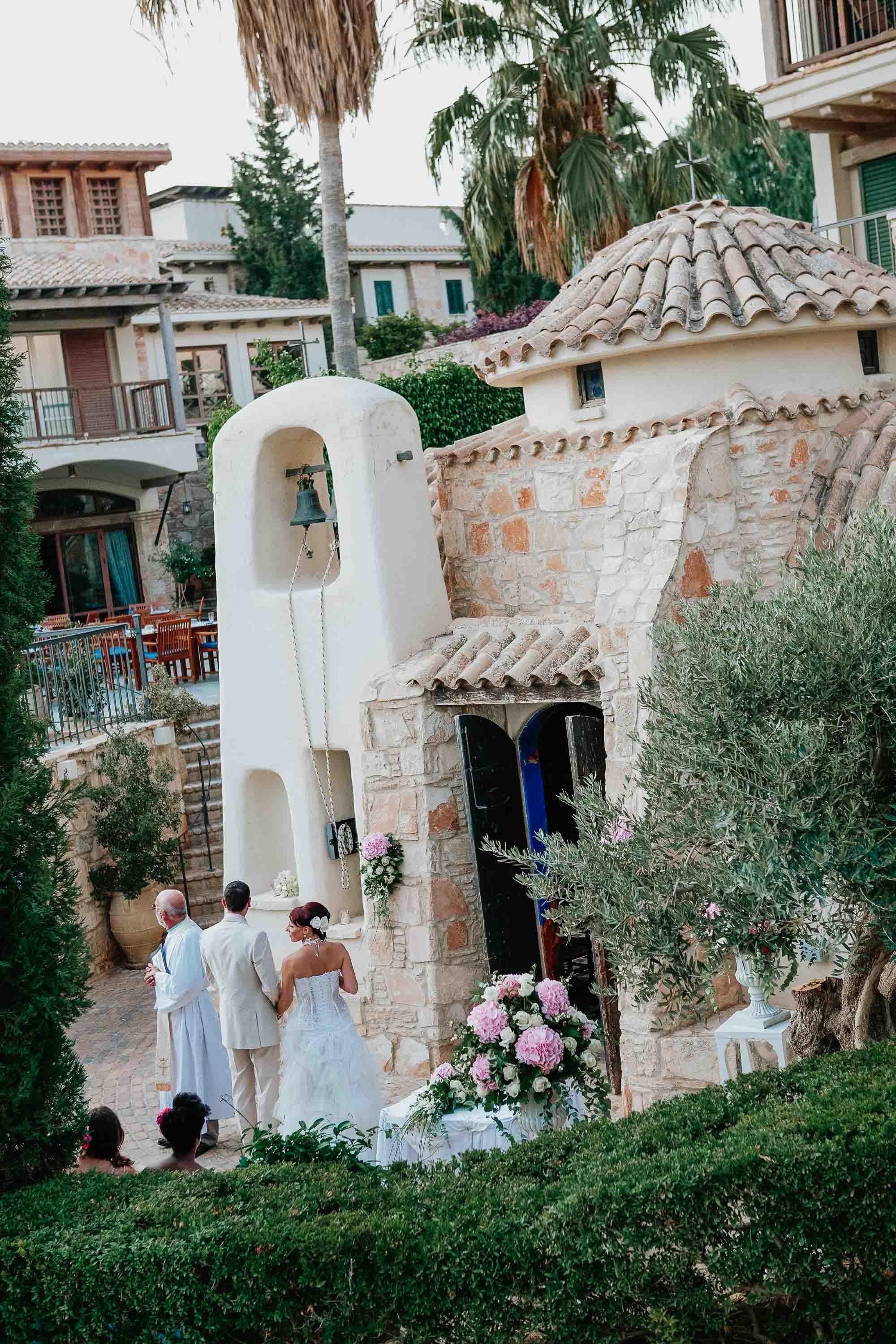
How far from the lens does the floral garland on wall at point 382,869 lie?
10844mm

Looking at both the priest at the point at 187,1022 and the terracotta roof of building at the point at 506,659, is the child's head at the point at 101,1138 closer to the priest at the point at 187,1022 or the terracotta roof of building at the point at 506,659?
the priest at the point at 187,1022

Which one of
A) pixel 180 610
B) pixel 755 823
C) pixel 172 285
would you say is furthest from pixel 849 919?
pixel 172 285

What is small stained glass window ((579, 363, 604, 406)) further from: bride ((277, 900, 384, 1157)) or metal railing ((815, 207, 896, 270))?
metal railing ((815, 207, 896, 270))

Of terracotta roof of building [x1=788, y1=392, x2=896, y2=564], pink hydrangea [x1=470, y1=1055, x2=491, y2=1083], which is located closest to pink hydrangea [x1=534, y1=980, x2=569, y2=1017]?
pink hydrangea [x1=470, y1=1055, x2=491, y2=1083]

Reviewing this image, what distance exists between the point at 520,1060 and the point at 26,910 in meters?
2.55

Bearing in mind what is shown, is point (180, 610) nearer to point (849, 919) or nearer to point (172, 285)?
point (172, 285)

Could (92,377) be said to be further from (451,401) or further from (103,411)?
(451,401)

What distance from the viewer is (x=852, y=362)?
438 inches

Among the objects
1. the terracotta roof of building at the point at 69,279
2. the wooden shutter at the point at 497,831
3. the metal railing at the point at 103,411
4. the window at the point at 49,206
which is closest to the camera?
the wooden shutter at the point at 497,831

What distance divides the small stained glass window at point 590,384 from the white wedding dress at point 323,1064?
17.4 ft

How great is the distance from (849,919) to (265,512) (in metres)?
7.35

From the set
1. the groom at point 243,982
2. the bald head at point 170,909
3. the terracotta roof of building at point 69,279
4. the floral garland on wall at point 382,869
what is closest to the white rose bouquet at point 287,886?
the floral garland on wall at point 382,869

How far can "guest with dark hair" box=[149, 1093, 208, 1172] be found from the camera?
23.3 feet

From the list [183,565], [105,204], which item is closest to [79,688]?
[183,565]
